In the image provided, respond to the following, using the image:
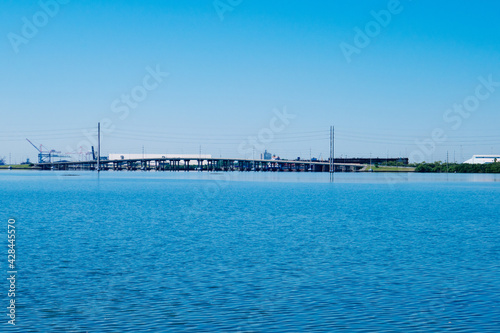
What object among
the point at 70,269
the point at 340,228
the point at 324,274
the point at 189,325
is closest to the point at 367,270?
the point at 324,274

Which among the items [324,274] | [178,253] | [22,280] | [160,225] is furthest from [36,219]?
[324,274]

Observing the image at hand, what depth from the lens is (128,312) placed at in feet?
54.2

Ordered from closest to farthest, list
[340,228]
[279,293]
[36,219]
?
[279,293] → [340,228] → [36,219]

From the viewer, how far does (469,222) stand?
1726 inches

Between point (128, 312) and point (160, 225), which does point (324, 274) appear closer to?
point (128, 312)

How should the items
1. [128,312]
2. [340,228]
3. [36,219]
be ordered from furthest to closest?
[36,219] → [340,228] → [128,312]

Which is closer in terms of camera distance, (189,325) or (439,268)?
(189,325)

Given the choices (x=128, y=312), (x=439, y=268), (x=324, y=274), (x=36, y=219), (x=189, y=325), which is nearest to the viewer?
(x=189, y=325)

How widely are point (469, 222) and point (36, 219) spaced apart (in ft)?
107

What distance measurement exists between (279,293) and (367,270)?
555 centimetres

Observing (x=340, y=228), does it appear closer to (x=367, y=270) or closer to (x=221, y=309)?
(x=367, y=270)

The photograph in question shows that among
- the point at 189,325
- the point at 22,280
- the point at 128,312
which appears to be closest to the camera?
the point at 189,325

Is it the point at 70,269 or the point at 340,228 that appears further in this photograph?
the point at 340,228

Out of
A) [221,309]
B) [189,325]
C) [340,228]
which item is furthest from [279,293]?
[340,228]
